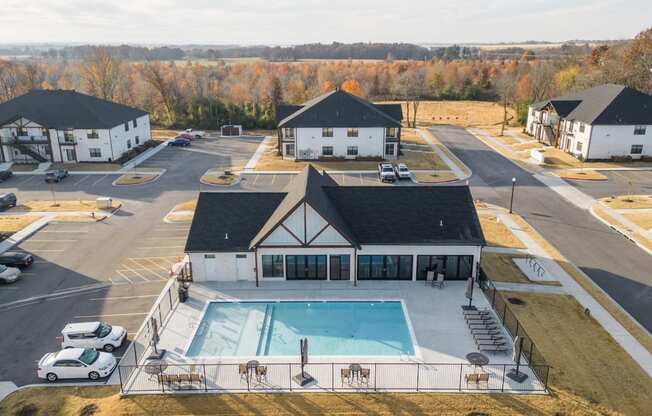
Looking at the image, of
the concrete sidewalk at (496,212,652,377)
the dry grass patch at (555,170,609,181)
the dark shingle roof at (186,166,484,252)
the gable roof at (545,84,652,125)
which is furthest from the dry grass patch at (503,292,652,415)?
the gable roof at (545,84,652,125)

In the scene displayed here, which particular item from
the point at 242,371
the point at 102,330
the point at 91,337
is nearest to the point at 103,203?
the point at 102,330

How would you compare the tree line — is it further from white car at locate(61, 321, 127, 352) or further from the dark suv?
white car at locate(61, 321, 127, 352)

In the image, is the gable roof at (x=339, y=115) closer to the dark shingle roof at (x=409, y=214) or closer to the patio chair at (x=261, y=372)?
the dark shingle roof at (x=409, y=214)

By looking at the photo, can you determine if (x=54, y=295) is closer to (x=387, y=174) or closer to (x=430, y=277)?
(x=430, y=277)

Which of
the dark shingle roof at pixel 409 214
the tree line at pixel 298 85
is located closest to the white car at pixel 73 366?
the dark shingle roof at pixel 409 214

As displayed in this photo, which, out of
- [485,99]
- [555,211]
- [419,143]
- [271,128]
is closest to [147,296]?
[555,211]

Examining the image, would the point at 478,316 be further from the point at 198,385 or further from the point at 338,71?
the point at 338,71
